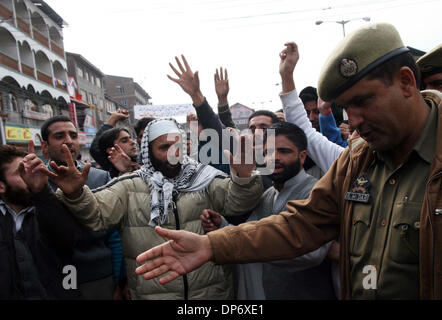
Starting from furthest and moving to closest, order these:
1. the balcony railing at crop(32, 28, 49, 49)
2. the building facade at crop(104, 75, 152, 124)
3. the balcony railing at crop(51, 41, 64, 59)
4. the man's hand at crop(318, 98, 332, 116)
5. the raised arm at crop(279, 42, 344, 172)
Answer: the building facade at crop(104, 75, 152, 124) → the balcony railing at crop(51, 41, 64, 59) → the balcony railing at crop(32, 28, 49, 49) → the man's hand at crop(318, 98, 332, 116) → the raised arm at crop(279, 42, 344, 172)

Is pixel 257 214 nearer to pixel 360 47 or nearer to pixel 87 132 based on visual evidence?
pixel 360 47

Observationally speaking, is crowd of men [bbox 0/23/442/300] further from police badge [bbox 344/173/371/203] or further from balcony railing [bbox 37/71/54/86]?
balcony railing [bbox 37/71/54/86]

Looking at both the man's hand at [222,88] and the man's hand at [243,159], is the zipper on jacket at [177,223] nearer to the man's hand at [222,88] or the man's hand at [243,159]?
the man's hand at [243,159]

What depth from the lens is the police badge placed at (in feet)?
4.44

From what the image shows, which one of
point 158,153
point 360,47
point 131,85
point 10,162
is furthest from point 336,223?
point 131,85

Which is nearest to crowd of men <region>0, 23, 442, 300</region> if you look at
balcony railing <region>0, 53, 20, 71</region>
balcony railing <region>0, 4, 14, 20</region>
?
balcony railing <region>0, 53, 20, 71</region>

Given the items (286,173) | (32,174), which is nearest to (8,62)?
(32,174)

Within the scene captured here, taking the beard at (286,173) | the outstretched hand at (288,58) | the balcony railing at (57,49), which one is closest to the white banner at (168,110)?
the outstretched hand at (288,58)

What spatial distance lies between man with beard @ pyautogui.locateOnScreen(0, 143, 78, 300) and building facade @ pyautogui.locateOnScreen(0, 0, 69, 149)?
15845 mm

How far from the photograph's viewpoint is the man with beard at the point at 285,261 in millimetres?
2049

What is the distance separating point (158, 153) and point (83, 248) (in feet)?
3.26

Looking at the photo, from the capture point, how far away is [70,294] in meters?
2.18

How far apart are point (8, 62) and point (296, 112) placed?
22.0m

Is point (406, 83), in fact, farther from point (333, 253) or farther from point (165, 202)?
point (165, 202)
